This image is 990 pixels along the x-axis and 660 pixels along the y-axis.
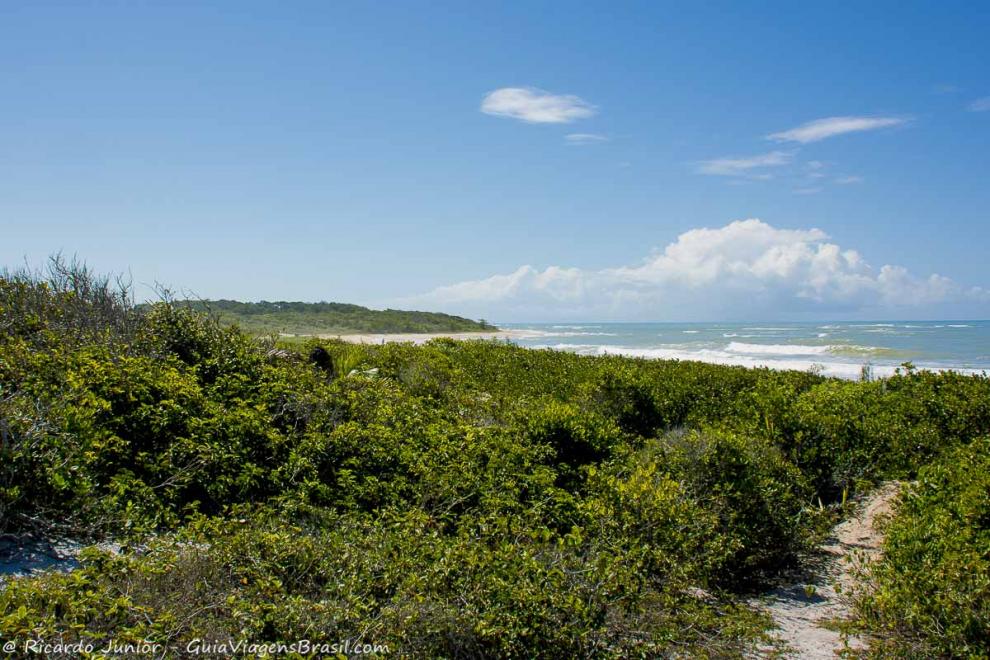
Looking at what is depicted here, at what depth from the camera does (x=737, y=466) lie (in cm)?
710

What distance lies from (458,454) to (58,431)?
11.5ft

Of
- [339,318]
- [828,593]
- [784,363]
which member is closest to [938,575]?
[828,593]

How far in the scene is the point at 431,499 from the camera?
631 centimetres

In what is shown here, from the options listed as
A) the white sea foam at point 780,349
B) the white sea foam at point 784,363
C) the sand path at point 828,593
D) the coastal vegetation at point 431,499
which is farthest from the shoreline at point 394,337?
the white sea foam at point 780,349

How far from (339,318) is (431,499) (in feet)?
203

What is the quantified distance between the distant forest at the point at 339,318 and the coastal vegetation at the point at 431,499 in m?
46.5

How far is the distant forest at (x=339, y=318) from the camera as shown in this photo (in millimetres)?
59219

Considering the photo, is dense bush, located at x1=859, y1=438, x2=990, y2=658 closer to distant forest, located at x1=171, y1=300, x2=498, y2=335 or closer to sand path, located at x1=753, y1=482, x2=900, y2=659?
sand path, located at x1=753, y1=482, x2=900, y2=659

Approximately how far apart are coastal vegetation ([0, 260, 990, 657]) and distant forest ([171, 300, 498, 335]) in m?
46.5

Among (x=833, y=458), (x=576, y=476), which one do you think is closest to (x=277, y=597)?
(x=576, y=476)

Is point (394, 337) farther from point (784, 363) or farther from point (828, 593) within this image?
point (828, 593)

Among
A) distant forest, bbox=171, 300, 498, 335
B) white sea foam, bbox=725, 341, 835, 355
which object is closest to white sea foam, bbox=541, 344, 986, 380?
white sea foam, bbox=725, 341, 835, 355

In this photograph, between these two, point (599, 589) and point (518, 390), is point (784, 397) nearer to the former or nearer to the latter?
point (518, 390)

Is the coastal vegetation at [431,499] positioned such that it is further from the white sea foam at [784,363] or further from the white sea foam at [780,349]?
the white sea foam at [780,349]
